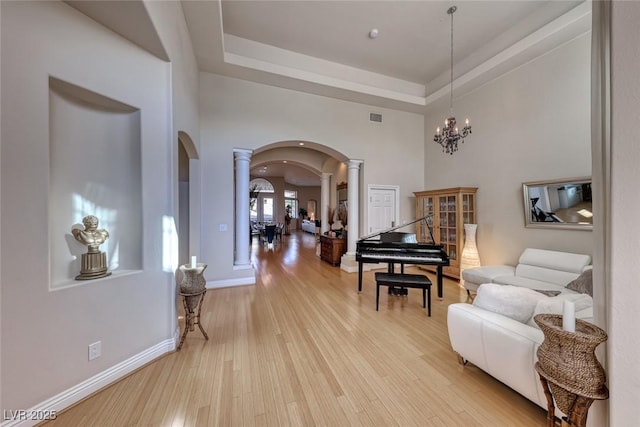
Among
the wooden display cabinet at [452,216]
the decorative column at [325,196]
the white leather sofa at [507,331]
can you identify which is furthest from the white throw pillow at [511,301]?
the decorative column at [325,196]

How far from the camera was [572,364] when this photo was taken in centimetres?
119

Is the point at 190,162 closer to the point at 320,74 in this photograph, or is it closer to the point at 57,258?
the point at 57,258

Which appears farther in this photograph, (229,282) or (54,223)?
(229,282)

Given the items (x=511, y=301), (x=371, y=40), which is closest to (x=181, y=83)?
(x=371, y=40)

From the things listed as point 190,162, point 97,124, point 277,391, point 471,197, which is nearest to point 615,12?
point 277,391

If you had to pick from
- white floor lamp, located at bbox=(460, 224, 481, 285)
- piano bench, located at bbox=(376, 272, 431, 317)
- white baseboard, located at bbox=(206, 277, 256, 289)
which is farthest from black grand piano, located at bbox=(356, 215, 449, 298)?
white baseboard, located at bbox=(206, 277, 256, 289)

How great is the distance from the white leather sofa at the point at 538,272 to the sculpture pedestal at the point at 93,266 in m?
4.67

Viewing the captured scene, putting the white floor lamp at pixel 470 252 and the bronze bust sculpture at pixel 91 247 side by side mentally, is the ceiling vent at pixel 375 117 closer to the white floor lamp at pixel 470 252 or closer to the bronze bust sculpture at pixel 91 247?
the white floor lamp at pixel 470 252

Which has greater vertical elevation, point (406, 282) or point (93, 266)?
point (93, 266)

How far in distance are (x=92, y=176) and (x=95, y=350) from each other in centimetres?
145

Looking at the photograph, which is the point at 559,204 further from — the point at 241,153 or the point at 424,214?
the point at 241,153

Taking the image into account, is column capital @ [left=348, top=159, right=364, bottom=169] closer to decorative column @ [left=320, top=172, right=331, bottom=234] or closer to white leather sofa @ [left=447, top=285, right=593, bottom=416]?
decorative column @ [left=320, top=172, right=331, bottom=234]

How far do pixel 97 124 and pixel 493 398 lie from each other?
13.0 feet

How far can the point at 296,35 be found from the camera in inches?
169
